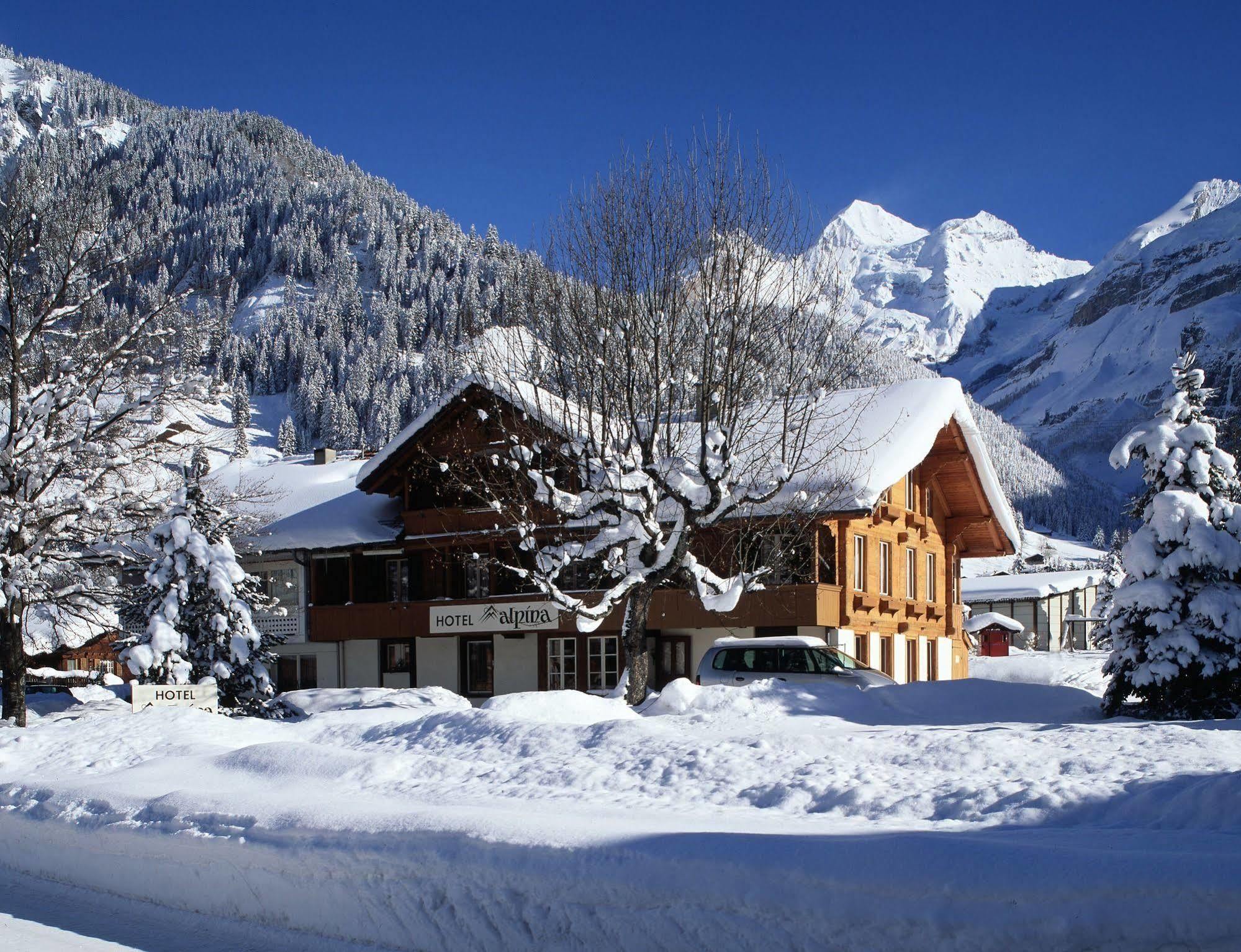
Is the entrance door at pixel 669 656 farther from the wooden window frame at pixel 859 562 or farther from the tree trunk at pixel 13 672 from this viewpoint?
the tree trunk at pixel 13 672

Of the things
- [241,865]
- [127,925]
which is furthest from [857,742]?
[127,925]

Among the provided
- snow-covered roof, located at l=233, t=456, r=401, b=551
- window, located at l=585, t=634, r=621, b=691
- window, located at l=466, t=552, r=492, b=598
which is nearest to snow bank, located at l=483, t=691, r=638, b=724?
window, located at l=585, t=634, r=621, b=691

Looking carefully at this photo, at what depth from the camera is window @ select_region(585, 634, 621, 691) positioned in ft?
115

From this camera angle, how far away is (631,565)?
21.7 meters

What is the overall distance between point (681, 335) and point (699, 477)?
7.89ft

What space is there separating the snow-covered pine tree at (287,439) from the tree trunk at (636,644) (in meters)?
153

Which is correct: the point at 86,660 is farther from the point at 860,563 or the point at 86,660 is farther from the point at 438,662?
the point at 860,563

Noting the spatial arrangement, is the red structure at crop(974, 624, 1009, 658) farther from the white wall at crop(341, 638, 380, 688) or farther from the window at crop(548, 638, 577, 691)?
the white wall at crop(341, 638, 380, 688)

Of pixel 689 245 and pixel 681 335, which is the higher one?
pixel 689 245

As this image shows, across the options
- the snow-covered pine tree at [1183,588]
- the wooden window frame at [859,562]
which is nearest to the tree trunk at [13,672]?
the wooden window frame at [859,562]

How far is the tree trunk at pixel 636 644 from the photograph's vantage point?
21.5 metres

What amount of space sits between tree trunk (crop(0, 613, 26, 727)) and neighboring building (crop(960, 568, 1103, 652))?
68304mm

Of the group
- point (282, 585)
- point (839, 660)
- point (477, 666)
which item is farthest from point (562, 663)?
point (839, 660)

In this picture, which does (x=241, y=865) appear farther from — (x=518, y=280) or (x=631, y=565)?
(x=518, y=280)
